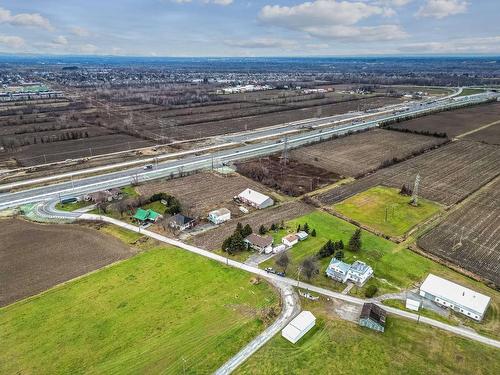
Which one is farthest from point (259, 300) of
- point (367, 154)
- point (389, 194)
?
point (367, 154)

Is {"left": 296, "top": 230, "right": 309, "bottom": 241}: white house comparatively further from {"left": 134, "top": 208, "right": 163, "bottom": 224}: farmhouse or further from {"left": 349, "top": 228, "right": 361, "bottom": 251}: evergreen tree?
{"left": 134, "top": 208, "right": 163, "bottom": 224}: farmhouse

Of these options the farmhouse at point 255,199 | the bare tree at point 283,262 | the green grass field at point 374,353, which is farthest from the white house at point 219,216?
the green grass field at point 374,353

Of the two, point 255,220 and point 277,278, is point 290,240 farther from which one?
point 255,220

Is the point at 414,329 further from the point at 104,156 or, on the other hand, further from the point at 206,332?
the point at 104,156

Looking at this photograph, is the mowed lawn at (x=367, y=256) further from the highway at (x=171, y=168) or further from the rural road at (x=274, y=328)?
the highway at (x=171, y=168)

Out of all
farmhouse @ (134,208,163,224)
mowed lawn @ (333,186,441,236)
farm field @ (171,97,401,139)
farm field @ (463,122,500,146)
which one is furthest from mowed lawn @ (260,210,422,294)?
farm field @ (463,122,500,146)

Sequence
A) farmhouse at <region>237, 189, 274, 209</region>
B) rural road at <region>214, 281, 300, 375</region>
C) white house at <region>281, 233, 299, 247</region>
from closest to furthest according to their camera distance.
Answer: rural road at <region>214, 281, 300, 375</region> < white house at <region>281, 233, 299, 247</region> < farmhouse at <region>237, 189, 274, 209</region>
